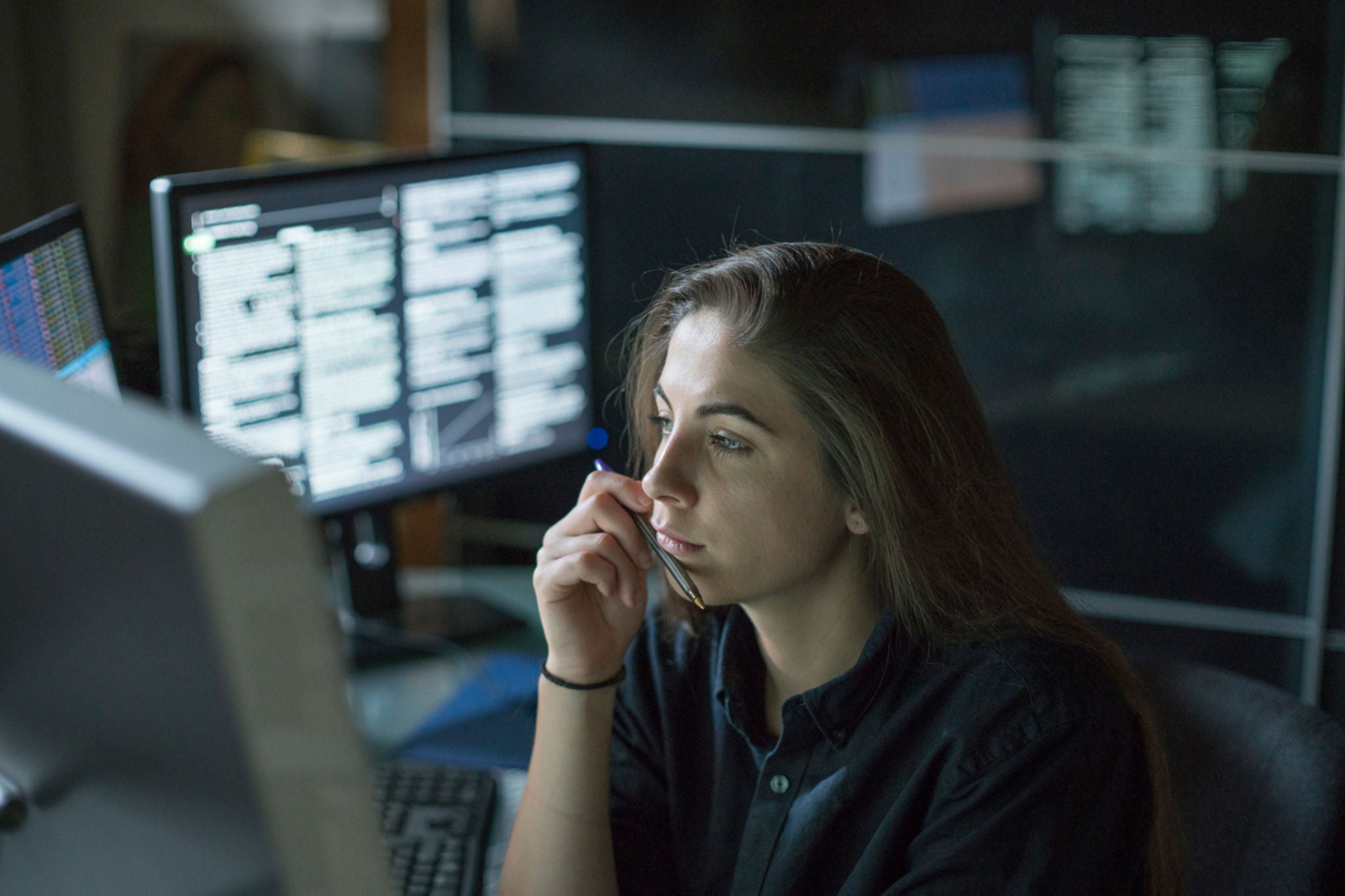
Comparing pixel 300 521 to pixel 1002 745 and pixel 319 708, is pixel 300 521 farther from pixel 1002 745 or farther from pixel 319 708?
pixel 1002 745

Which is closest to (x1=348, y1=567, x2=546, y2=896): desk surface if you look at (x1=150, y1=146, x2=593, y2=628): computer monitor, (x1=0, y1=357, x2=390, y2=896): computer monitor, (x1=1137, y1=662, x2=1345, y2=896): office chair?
(x1=150, y1=146, x2=593, y2=628): computer monitor

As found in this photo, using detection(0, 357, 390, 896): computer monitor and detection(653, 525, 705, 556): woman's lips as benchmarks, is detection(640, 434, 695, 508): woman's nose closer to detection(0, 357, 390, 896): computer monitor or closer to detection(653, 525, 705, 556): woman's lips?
detection(653, 525, 705, 556): woman's lips

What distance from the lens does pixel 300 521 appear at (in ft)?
1.14

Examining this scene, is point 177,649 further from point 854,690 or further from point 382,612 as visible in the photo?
point 382,612

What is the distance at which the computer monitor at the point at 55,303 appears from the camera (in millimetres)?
1147

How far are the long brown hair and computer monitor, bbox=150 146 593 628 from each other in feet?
2.16

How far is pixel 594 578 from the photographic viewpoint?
1098 millimetres

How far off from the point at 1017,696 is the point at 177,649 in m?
0.75

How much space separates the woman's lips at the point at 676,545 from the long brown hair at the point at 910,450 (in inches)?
5.0

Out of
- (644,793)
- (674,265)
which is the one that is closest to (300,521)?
(644,793)

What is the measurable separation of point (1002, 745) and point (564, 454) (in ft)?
3.33

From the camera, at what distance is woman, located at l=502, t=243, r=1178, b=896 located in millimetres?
956

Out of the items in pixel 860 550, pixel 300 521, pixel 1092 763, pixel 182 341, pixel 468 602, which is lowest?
pixel 468 602

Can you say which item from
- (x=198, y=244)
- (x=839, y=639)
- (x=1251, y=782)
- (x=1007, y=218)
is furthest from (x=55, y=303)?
(x=1007, y=218)
